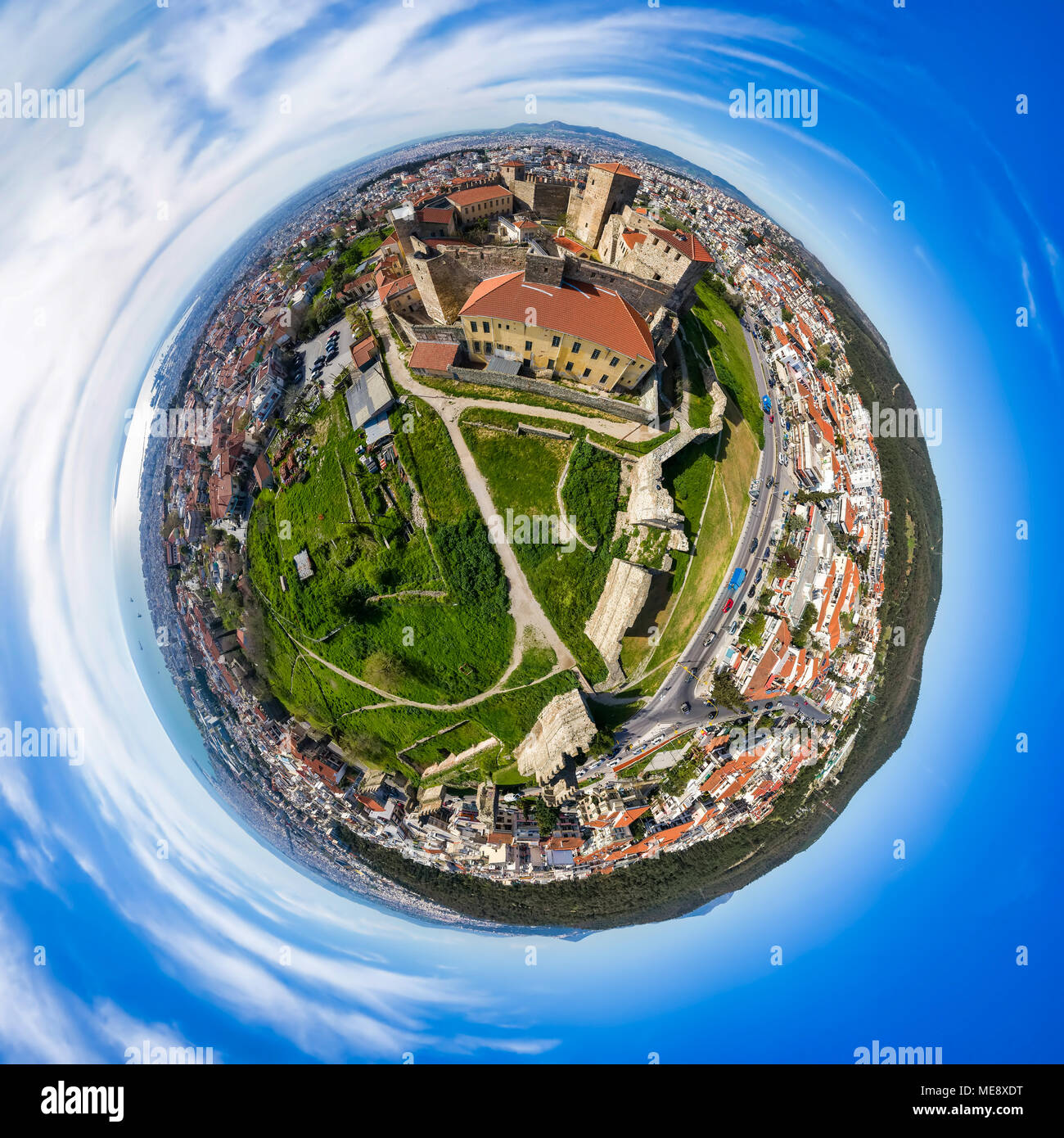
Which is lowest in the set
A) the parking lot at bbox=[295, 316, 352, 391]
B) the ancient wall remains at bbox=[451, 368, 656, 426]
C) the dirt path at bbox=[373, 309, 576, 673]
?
the dirt path at bbox=[373, 309, 576, 673]

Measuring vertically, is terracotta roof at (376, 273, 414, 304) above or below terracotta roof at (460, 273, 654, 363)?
above

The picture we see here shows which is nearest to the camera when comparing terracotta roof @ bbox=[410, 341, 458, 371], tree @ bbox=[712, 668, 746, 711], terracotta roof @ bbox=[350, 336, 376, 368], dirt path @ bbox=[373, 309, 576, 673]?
dirt path @ bbox=[373, 309, 576, 673]

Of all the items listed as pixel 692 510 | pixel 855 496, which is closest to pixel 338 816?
pixel 692 510

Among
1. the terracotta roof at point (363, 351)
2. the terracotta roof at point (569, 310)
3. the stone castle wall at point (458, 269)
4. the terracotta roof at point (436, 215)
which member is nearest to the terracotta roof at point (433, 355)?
the terracotta roof at point (569, 310)

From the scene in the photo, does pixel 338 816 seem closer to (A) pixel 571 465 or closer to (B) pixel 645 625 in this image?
(B) pixel 645 625

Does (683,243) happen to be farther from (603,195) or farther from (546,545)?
(546,545)

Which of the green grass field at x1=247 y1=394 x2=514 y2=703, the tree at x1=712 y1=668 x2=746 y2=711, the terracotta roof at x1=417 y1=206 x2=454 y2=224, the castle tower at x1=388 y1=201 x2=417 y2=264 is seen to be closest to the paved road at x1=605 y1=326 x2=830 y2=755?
the tree at x1=712 y1=668 x2=746 y2=711

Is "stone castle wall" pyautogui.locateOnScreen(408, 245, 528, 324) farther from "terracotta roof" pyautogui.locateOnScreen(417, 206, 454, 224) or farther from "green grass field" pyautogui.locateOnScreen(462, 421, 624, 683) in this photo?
"terracotta roof" pyautogui.locateOnScreen(417, 206, 454, 224)
